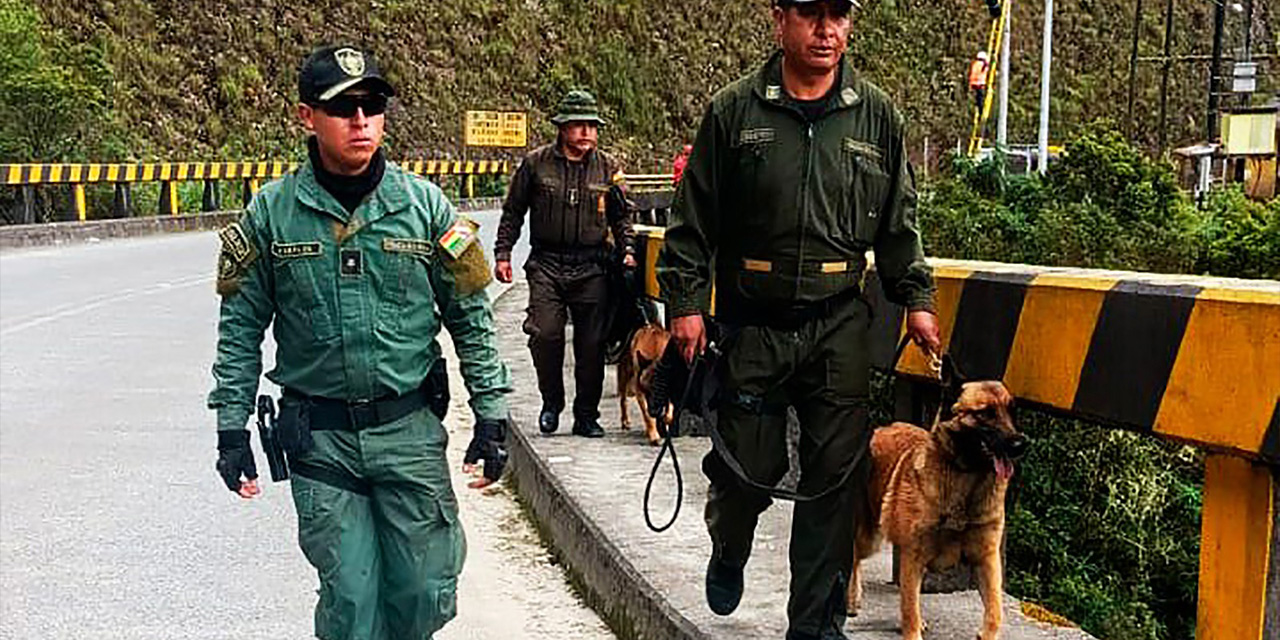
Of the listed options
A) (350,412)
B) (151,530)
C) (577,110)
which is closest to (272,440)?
(350,412)

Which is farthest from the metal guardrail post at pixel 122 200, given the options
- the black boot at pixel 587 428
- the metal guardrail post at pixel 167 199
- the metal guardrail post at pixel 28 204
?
the black boot at pixel 587 428

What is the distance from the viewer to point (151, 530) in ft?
23.2

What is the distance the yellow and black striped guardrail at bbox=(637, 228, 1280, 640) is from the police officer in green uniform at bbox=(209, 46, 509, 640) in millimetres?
1444

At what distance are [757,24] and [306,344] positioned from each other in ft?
210

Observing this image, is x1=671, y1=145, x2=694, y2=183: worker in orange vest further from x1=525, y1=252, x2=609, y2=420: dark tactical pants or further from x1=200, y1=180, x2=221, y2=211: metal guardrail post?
x1=200, y1=180, x2=221, y2=211: metal guardrail post

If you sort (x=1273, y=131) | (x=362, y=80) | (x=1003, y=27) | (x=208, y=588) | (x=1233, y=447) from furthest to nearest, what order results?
(x=1273, y=131), (x=1003, y=27), (x=208, y=588), (x=362, y=80), (x=1233, y=447)

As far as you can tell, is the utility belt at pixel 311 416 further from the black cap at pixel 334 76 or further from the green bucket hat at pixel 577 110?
the green bucket hat at pixel 577 110

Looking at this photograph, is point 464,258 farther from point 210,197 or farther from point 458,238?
point 210,197

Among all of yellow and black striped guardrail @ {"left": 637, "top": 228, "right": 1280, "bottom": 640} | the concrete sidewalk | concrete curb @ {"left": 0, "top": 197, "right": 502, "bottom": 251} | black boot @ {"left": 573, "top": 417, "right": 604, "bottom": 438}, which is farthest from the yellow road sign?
yellow and black striped guardrail @ {"left": 637, "top": 228, "right": 1280, "bottom": 640}

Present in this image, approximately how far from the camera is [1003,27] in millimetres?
27156

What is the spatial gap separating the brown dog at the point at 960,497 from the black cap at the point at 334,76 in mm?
1719

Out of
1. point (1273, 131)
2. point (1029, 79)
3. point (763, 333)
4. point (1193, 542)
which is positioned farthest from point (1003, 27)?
point (1029, 79)

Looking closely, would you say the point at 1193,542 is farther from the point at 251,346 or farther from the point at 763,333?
the point at 251,346

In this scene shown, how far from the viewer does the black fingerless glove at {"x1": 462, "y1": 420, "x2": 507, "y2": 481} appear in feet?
13.7
